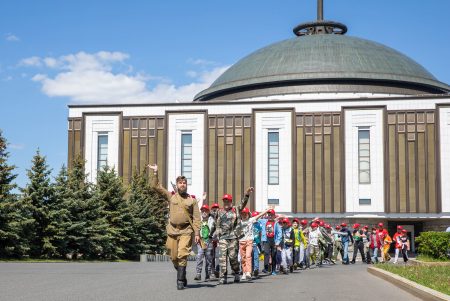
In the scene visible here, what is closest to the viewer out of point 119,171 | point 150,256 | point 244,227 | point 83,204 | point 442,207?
point 244,227

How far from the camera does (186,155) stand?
199 feet

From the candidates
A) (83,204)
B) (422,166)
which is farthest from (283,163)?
(83,204)

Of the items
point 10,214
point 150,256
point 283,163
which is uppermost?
point 283,163

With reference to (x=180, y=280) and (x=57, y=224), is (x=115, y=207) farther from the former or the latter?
(x=180, y=280)

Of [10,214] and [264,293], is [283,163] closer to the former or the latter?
[10,214]

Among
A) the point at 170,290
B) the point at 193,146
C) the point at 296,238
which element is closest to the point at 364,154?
the point at 193,146

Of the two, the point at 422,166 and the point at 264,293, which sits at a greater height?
the point at 422,166

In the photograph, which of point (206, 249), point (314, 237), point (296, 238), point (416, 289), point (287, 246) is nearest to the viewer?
point (416, 289)

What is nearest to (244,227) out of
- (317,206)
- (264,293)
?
(264,293)

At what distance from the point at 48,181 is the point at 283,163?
1252 inches

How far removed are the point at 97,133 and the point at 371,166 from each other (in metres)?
23.0

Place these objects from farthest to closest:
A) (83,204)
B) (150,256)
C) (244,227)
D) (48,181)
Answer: (150,256) < (83,204) < (48,181) < (244,227)

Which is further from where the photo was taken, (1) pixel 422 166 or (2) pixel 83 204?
(1) pixel 422 166

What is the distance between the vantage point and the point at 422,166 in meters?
57.2
